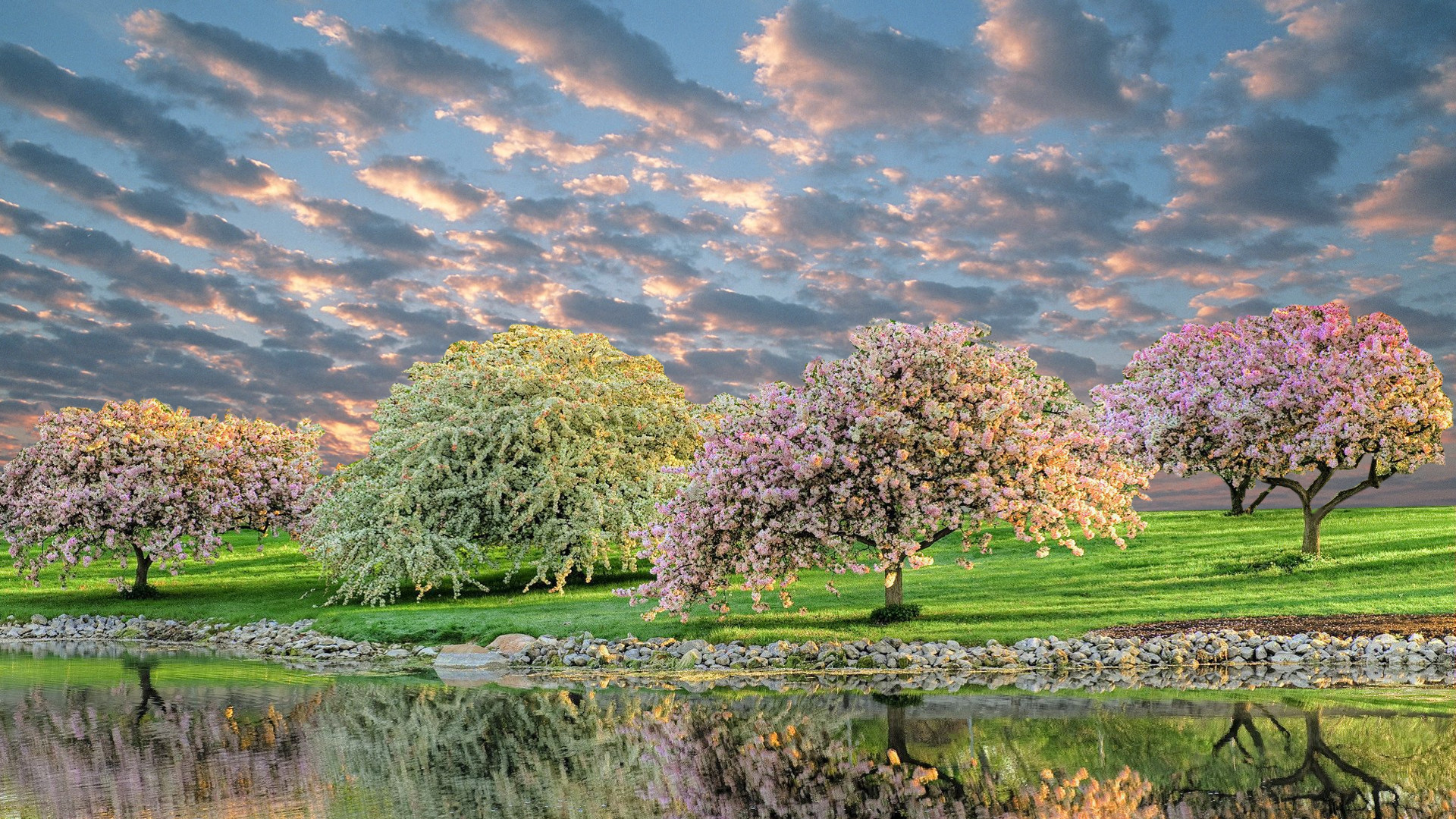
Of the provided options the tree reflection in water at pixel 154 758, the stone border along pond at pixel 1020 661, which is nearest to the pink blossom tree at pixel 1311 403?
the stone border along pond at pixel 1020 661

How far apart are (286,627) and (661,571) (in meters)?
16.3

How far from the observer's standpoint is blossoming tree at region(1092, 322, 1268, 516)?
33188mm

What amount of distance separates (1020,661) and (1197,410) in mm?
16272

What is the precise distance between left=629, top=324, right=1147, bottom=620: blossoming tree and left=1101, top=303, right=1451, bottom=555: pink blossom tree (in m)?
10.9

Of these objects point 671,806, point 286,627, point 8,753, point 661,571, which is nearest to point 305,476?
point 286,627

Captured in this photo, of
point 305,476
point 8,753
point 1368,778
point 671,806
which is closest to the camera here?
point 671,806

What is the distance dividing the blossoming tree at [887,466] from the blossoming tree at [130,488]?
85.1ft

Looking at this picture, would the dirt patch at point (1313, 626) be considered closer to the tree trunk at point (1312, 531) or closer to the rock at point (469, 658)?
the tree trunk at point (1312, 531)

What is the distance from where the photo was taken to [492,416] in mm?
37656

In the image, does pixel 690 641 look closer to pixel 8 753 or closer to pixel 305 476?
pixel 8 753

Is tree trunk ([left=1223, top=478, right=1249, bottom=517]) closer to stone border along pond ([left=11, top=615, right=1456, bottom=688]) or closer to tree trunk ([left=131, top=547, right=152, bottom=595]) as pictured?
stone border along pond ([left=11, top=615, right=1456, bottom=688])

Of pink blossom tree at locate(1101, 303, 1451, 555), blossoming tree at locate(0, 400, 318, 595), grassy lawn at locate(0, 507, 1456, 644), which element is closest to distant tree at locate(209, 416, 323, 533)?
blossoming tree at locate(0, 400, 318, 595)

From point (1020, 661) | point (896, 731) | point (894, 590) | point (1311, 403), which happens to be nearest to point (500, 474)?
point (894, 590)

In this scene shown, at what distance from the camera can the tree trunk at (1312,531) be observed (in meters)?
34.2
